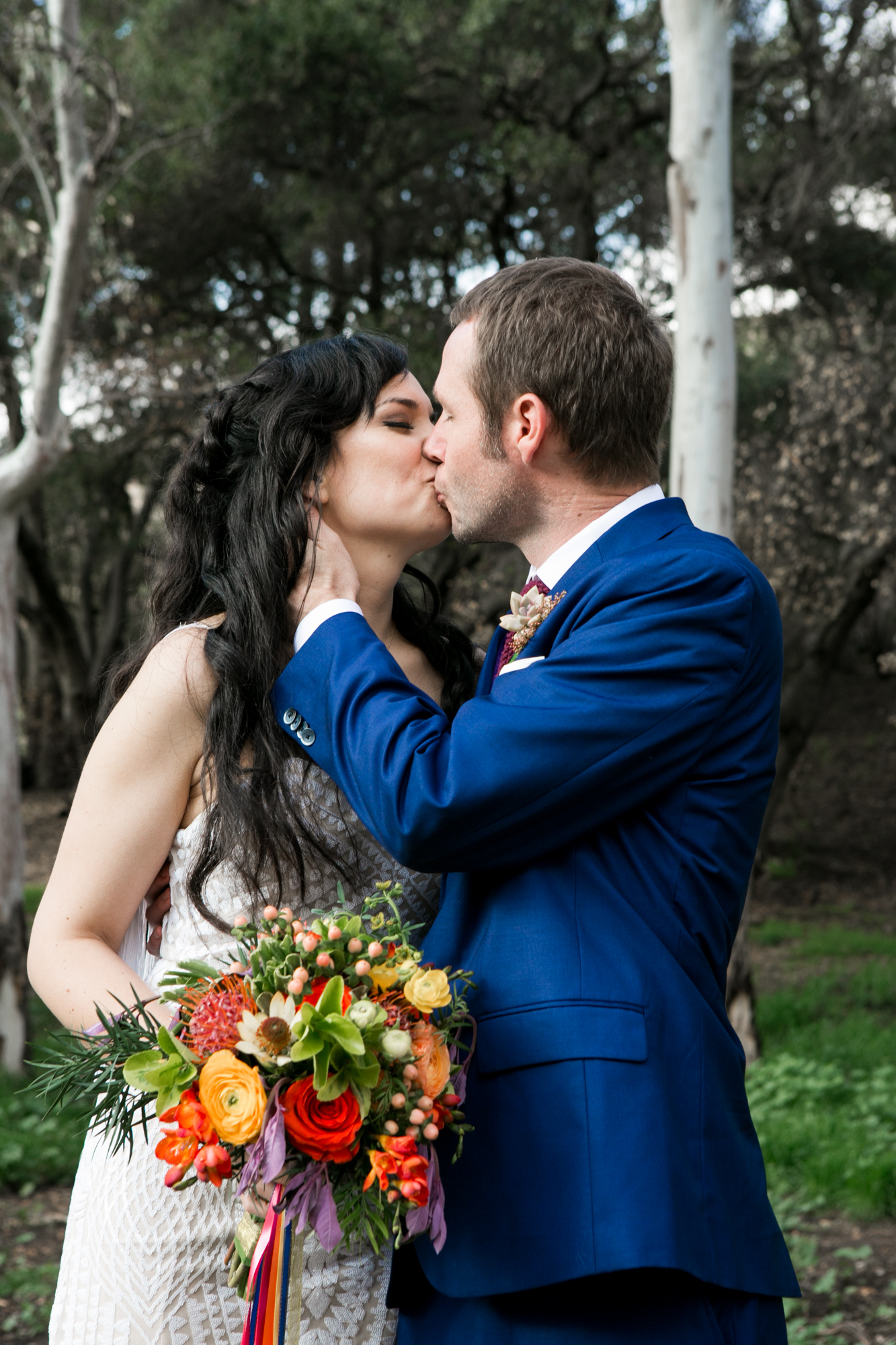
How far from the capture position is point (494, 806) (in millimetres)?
1690

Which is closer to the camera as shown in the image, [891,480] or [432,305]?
[891,480]

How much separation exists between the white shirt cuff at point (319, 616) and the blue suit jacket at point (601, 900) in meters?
0.15

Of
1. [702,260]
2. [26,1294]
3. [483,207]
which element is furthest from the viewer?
[483,207]

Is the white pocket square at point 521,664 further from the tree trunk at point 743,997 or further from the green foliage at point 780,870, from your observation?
the green foliage at point 780,870

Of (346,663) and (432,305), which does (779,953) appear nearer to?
(432,305)

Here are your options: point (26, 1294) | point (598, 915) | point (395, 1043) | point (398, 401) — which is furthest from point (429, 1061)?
point (26, 1294)

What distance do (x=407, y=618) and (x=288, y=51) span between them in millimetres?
9459

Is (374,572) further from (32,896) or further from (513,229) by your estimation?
(32,896)

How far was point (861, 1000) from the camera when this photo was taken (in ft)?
28.4

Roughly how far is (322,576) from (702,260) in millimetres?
4431

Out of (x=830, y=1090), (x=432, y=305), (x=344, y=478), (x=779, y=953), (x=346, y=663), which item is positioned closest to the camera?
(x=346, y=663)

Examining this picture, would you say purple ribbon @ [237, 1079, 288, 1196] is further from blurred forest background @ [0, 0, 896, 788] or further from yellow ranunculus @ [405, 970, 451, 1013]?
blurred forest background @ [0, 0, 896, 788]

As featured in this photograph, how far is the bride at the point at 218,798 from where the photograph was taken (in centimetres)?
216

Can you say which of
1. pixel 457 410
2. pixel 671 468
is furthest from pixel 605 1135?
pixel 671 468
